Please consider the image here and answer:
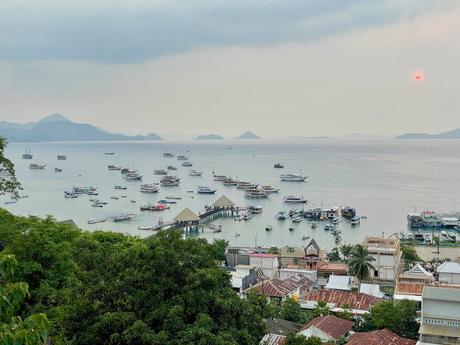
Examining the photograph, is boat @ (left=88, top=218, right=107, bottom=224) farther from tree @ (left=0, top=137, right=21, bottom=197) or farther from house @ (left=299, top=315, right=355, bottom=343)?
house @ (left=299, top=315, right=355, bottom=343)

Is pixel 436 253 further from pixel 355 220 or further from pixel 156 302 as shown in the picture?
pixel 156 302

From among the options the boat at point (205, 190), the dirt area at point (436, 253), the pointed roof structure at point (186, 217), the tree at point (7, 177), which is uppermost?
the tree at point (7, 177)

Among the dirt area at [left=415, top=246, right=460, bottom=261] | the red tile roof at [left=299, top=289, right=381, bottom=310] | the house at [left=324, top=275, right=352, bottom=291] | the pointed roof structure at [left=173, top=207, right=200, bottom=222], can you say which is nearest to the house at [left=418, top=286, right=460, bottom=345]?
the red tile roof at [left=299, top=289, right=381, bottom=310]

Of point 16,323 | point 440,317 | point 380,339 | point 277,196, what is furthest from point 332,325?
point 277,196

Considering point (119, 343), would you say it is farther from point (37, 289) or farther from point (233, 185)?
point (233, 185)

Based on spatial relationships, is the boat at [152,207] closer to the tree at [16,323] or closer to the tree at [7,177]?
the tree at [7,177]

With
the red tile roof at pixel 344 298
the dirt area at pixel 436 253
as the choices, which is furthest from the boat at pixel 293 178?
the red tile roof at pixel 344 298
